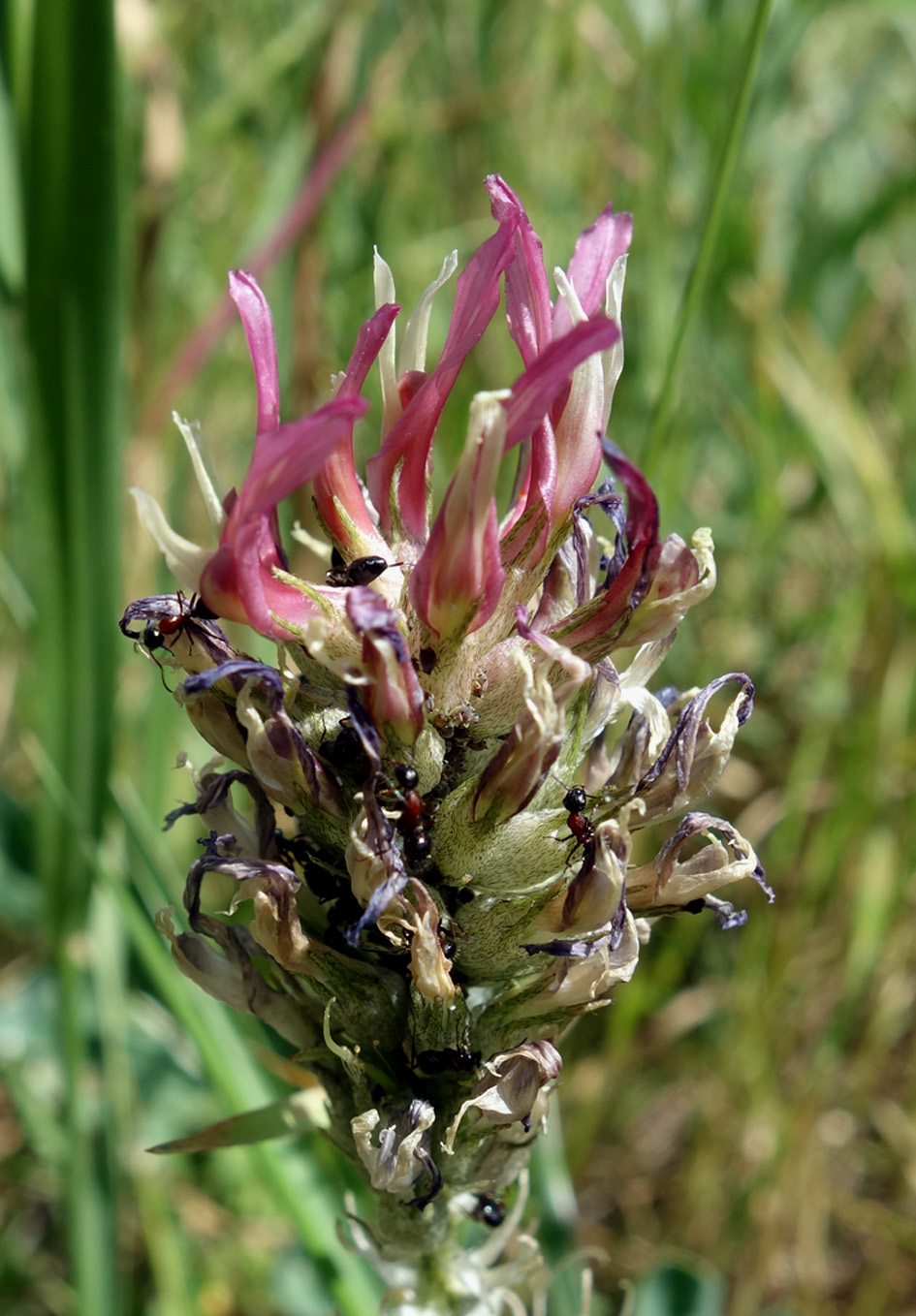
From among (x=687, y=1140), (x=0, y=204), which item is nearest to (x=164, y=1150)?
(x=0, y=204)

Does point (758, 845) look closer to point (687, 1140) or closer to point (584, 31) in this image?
point (687, 1140)

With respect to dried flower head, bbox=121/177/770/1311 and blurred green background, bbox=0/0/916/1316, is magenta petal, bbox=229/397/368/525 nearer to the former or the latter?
dried flower head, bbox=121/177/770/1311

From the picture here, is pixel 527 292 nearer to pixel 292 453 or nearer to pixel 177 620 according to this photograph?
pixel 292 453

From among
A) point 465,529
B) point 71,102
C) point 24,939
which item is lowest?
point 24,939

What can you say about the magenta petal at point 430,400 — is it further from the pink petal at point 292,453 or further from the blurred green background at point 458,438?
the blurred green background at point 458,438

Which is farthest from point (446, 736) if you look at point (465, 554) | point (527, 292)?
point (527, 292)

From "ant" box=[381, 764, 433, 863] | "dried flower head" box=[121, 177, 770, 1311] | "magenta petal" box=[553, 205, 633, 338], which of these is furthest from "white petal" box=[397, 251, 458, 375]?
"ant" box=[381, 764, 433, 863]
